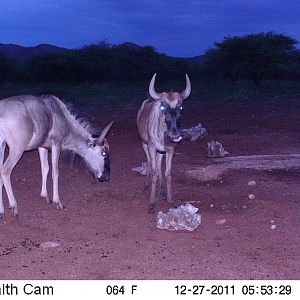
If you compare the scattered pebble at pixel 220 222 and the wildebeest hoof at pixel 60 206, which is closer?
the scattered pebble at pixel 220 222

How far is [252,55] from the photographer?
38.7 metres

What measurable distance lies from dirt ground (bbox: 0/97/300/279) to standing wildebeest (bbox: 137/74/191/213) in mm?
500

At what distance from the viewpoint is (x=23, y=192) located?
8.90 meters

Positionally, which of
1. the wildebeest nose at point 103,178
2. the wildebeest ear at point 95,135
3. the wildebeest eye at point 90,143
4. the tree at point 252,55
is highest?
the tree at point 252,55

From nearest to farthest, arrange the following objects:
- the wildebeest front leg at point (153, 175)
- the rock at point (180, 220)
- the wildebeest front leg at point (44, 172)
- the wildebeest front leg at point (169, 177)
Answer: the rock at point (180, 220) → the wildebeest front leg at point (153, 175) → the wildebeest front leg at point (169, 177) → the wildebeest front leg at point (44, 172)

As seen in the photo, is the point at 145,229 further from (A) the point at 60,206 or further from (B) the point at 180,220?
(A) the point at 60,206

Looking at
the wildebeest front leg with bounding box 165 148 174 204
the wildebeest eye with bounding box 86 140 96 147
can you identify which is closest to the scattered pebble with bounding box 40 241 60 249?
the wildebeest front leg with bounding box 165 148 174 204

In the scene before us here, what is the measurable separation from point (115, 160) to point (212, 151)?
6.42 ft

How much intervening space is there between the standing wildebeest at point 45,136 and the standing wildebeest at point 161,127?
2.28 ft

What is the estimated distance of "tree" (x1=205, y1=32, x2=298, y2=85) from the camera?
125ft

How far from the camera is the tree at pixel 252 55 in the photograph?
38.0 meters

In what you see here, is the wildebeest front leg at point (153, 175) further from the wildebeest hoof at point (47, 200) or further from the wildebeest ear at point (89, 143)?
the wildebeest hoof at point (47, 200)

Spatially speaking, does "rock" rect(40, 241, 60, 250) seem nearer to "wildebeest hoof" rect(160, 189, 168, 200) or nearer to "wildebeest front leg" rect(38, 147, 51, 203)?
"wildebeest front leg" rect(38, 147, 51, 203)

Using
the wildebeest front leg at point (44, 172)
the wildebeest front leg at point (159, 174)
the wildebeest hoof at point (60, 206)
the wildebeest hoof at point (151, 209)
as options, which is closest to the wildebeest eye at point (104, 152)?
the wildebeest front leg at point (159, 174)
